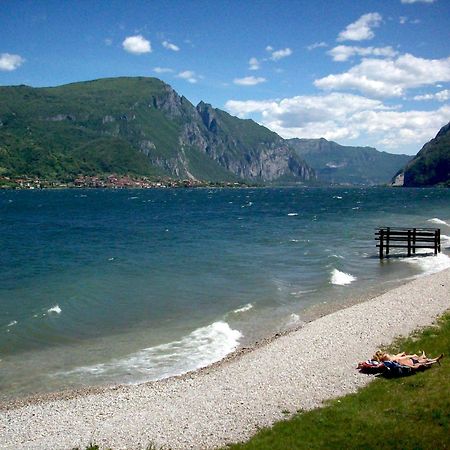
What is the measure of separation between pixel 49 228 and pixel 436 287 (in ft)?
252

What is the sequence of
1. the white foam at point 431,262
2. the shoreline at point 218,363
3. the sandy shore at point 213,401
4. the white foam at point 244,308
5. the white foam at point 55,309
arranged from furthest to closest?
the white foam at point 431,262
the white foam at point 244,308
the white foam at point 55,309
the shoreline at point 218,363
the sandy shore at point 213,401

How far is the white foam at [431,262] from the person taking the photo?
51541 millimetres

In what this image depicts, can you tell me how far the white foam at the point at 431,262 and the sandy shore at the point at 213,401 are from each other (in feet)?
76.3

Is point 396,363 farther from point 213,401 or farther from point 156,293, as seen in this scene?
point 156,293

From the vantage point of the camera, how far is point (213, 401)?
69.4 ft

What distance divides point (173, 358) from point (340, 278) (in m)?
24.8

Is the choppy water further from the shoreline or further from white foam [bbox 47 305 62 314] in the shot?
the shoreline

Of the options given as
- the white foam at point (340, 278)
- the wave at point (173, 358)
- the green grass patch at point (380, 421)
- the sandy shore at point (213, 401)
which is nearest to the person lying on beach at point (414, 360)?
the green grass patch at point (380, 421)

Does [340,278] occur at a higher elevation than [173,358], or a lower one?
higher

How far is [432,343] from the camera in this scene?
25.2 meters

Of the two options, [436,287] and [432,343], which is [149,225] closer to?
[436,287]

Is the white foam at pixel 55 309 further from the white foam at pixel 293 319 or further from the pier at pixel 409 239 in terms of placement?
the pier at pixel 409 239

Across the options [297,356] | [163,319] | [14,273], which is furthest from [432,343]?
[14,273]

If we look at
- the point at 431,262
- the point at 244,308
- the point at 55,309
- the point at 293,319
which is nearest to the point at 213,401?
the point at 293,319
